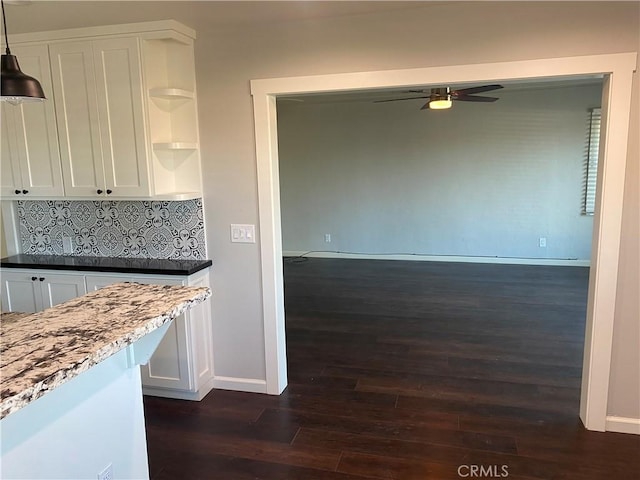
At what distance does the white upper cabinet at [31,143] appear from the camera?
299 cm

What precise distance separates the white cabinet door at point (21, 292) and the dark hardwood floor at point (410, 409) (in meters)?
1.09

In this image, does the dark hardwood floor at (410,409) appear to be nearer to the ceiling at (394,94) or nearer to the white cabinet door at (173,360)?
the white cabinet door at (173,360)

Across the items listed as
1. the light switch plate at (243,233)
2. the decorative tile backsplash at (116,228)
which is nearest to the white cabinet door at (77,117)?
the decorative tile backsplash at (116,228)

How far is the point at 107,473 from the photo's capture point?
5.25 ft

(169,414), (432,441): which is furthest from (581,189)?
(169,414)

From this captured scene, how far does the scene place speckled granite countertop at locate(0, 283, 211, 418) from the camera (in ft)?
3.38

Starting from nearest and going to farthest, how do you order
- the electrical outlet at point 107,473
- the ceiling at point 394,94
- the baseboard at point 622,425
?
the electrical outlet at point 107,473
the baseboard at point 622,425
the ceiling at point 394,94

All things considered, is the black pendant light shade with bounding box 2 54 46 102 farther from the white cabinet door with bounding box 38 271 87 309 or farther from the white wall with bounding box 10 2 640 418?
the white cabinet door with bounding box 38 271 87 309

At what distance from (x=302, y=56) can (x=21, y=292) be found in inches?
96.0

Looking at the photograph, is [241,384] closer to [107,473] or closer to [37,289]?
[37,289]

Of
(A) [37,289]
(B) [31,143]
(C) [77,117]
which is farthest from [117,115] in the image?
(A) [37,289]

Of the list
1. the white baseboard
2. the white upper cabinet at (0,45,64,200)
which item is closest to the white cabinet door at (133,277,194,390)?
the white upper cabinet at (0,45,64,200)

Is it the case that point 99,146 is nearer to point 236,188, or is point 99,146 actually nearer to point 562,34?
point 236,188

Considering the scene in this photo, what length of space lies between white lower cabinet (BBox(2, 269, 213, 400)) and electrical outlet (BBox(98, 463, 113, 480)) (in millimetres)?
1398
